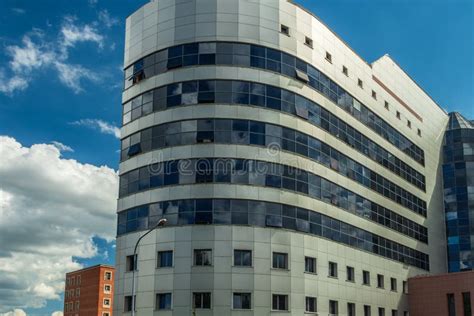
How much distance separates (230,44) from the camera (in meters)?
49.8

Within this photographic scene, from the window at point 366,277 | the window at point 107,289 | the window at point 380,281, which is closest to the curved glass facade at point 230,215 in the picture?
the window at point 366,277

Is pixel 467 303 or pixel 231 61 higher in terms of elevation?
pixel 231 61

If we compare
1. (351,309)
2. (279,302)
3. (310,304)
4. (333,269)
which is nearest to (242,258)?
(279,302)

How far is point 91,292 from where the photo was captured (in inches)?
5837

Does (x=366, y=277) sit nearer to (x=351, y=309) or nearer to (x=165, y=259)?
(x=351, y=309)

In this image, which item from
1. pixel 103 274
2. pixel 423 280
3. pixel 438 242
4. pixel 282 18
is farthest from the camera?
pixel 103 274

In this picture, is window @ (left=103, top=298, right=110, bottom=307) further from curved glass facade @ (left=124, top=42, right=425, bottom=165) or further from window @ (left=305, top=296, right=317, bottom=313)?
window @ (left=305, top=296, right=317, bottom=313)

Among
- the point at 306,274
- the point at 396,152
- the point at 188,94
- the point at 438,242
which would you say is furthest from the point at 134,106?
the point at 438,242

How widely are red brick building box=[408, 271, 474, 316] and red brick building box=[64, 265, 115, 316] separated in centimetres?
9281

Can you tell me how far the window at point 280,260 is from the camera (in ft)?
155

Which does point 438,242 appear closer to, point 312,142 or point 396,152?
point 396,152

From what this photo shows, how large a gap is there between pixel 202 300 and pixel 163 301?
337 cm

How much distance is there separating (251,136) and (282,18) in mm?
12086

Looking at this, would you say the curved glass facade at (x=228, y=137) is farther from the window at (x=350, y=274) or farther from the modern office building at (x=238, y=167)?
the window at (x=350, y=274)
